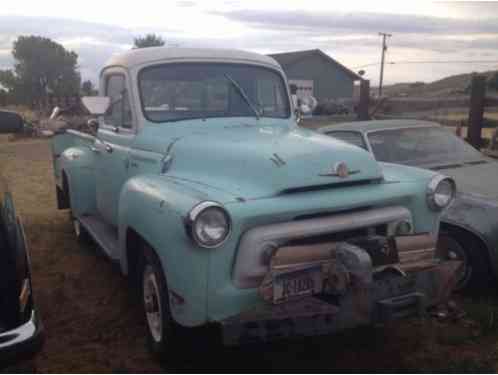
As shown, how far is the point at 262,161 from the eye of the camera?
2.99m

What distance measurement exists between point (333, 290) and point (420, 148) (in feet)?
9.59

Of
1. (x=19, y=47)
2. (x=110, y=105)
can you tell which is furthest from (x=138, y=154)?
(x=19, y=47)

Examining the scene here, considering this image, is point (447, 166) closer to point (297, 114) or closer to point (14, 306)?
point (297, 114)

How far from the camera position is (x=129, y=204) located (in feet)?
10.7

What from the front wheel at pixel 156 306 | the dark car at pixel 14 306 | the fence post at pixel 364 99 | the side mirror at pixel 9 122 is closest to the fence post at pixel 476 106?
the fence post at pixel 364 99

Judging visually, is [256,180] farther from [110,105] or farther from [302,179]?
[110,105]

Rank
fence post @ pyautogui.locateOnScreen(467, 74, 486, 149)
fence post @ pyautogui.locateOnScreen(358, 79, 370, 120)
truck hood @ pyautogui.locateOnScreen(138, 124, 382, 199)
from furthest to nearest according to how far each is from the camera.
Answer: fence post @ pyautogui.locateOnScreen(358, 79, 370, 120) < fence post @ pyautogui.locateOnScreen(467, 74, 486, 149) < truck hood @ pyautogui.locateOnScreen(138, 124, 382, 199)

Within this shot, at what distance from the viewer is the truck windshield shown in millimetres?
4004

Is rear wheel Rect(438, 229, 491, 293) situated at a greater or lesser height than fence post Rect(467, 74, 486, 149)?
lesser

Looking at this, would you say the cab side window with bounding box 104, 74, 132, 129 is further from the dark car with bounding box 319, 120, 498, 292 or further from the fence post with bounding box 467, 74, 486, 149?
the fence post with bounding box 467, 74, 486, 149

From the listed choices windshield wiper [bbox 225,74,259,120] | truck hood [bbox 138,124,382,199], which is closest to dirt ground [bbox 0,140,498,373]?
truck hood [bbox 138,124,382,199]

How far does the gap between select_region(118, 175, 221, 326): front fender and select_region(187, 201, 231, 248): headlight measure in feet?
0.23

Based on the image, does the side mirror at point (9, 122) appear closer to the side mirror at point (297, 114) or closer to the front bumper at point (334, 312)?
the front bumper at point (334, 312)

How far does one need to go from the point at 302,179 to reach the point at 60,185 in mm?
4061
